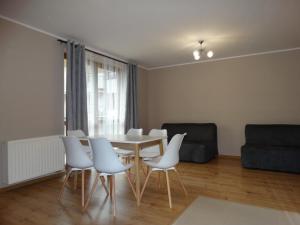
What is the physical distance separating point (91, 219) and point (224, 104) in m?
4.20

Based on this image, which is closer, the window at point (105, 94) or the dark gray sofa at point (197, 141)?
Result: the window at point (105, 94)

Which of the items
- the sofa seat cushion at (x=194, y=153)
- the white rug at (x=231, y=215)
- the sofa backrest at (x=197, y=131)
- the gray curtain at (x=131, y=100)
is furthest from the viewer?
the gray curtain at (x=131, y=100)

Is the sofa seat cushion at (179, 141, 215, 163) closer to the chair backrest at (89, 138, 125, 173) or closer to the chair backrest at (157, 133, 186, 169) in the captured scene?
the chair backrest at (157, 133, 186, 169)

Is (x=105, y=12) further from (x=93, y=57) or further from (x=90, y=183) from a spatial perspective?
(x=90, y=183)

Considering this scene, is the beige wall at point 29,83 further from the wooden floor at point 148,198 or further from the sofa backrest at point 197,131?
the sofa backrest at point 197,131

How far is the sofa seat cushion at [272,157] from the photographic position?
3924mm

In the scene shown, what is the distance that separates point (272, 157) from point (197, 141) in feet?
5.18

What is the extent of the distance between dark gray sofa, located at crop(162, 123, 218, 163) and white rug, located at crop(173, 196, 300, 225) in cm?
213

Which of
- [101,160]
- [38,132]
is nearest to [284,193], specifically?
[101,160]

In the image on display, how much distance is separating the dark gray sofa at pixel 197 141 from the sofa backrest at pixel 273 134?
780 mm

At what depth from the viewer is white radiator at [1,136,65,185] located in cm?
304

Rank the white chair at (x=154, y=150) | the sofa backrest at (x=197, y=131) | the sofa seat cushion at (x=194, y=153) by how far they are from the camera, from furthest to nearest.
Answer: the sofa backrest at (x=197, y=131)
the sofa seat cushion at (x=194, y=153)
the white chair at (x=154, y=150)

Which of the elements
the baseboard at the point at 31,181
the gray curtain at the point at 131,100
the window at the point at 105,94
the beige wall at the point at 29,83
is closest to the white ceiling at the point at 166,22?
the beige wall at the point at 29,83

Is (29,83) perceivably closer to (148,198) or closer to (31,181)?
(31,181)
